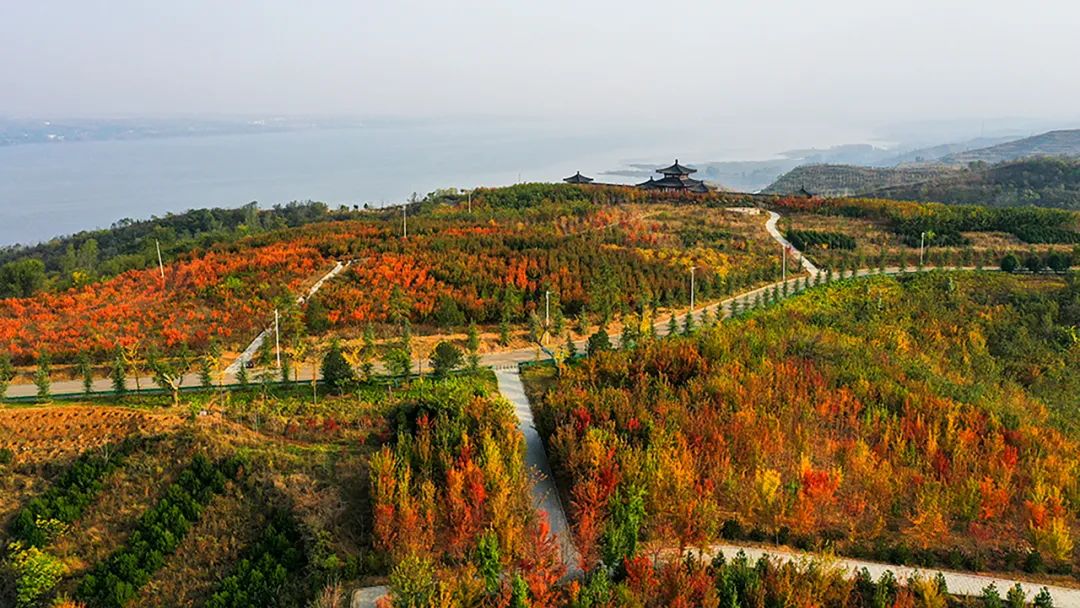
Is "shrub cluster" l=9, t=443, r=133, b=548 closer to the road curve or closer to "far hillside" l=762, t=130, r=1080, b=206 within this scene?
the road curve

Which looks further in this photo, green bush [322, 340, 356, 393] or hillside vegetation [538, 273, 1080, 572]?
green bush [322, 340, 356, 393]

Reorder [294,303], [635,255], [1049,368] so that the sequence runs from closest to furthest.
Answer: [1049,368]
[294,303]
[635,255]

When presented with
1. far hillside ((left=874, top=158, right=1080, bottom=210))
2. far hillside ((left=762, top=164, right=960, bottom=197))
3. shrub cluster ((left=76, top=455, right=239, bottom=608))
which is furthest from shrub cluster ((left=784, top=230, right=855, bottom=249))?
far hillside ((left=762, top=164, right=960, bottom=197))

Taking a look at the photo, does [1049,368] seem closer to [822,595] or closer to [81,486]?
[822,595]

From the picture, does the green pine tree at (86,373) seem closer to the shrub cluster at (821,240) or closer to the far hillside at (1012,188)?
the shrub cluster at (821,240)

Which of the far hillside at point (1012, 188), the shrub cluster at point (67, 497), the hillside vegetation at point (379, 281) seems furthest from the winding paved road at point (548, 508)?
the far hillside at point (1012, 188)

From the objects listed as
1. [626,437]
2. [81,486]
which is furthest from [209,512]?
[626,437]
